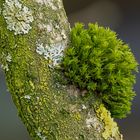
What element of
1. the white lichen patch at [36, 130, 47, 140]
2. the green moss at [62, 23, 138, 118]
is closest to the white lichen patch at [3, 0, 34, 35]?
the green moss at [62, 23, 138, 118]

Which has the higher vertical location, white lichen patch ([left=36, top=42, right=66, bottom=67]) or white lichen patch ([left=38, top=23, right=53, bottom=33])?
white lichen patch ([left=38, top=23, right=53, bottom=33])

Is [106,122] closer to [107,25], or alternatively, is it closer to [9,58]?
[9,58]

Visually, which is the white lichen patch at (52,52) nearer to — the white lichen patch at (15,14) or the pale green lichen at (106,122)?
the white lichen patch at (15,14)

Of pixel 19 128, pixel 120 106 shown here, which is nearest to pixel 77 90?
pixel 120 106

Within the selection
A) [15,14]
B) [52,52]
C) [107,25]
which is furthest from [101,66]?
[107,25]

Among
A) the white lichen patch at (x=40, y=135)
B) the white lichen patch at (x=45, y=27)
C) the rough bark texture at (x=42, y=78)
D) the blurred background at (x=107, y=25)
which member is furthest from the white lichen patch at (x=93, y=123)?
the blurred background at (x=107, y=25)

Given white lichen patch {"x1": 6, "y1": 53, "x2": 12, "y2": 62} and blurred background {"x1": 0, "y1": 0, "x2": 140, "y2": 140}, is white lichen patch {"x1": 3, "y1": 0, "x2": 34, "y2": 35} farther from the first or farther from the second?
blurred background {"x1": 0, "y1": 0, "x2": 140, "y2": 140}
